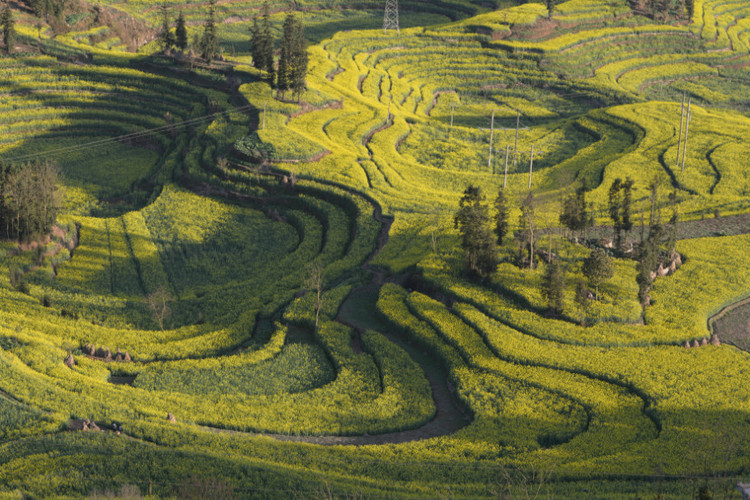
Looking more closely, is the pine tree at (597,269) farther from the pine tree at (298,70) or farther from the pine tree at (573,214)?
the pine tree at (298,70)

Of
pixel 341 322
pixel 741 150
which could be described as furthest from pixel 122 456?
pixel 741 150

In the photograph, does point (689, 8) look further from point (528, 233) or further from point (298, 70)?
point (528, 233)

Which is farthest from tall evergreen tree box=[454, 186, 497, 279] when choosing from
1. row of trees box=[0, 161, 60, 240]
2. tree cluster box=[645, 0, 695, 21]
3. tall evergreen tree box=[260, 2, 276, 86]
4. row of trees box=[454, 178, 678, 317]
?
tree cluster box=[645, 0, 695, 21]

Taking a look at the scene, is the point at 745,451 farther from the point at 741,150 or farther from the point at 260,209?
the point at 741,150

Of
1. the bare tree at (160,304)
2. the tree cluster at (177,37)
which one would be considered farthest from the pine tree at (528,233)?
the tree cluster at (177,37)

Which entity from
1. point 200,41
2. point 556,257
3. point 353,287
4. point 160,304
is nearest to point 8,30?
point 200,41

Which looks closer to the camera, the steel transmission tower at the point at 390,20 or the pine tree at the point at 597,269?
the pine tree at the point at 597,269
